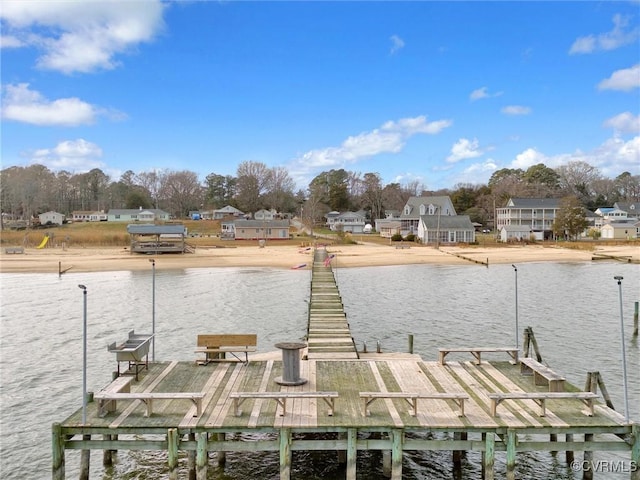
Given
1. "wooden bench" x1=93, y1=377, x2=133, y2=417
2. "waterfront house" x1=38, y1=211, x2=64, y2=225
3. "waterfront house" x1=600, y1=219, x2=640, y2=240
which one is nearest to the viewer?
"wooden bench" x1=93, y1=377, x2=133, y2=417

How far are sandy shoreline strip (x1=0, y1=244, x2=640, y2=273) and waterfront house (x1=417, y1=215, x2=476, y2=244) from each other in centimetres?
676

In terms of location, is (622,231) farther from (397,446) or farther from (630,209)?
(397,446)

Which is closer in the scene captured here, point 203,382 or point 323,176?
point 203,382

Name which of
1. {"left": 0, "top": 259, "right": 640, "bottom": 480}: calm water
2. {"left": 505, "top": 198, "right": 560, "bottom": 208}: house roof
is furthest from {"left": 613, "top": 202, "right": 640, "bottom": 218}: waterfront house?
{"left": 0, "top": 259, "right": 640, "bottom": 480}: calm water

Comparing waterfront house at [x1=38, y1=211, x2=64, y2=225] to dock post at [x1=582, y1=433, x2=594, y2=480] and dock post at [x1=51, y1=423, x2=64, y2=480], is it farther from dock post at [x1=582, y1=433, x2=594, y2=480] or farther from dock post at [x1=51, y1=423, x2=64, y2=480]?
dock post at [x1=582, y1=433, x2=594, y2=480]

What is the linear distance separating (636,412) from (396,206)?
416 ft

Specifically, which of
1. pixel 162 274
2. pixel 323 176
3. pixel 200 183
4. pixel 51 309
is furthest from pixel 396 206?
pixel 51 309

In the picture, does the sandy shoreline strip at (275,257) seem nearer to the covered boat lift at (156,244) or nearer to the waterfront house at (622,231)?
the covered boat lift at (156,244)

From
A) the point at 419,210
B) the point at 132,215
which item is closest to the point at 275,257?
the point at 419,210

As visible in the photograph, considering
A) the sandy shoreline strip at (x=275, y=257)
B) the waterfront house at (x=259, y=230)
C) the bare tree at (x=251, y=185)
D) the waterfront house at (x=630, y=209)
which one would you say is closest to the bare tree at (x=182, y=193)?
the bare tree at (x=251, y=185)

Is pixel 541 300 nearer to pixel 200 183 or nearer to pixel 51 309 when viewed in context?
pixel 51 309

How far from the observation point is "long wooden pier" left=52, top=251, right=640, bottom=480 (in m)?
11.8

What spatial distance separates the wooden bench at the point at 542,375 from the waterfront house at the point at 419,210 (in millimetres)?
89113

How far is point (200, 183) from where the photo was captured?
15338 centimetres
